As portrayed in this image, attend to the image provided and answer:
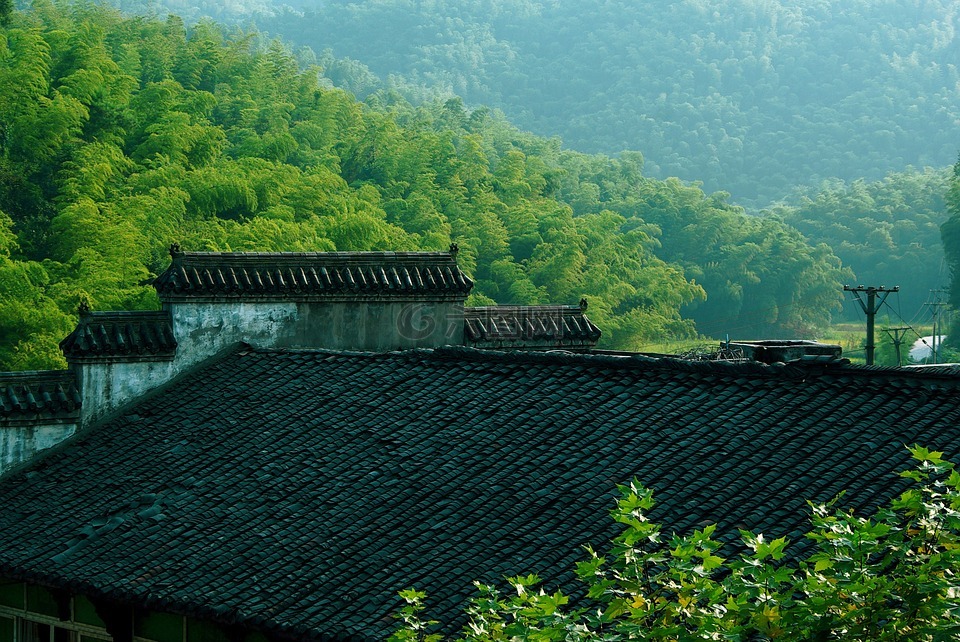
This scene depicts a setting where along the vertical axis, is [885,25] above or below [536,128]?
above

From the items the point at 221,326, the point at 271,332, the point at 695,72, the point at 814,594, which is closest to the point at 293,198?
the point at 271,332

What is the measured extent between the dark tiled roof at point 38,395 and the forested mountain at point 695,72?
4858 inches

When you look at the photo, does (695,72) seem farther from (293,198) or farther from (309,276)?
(309,276)

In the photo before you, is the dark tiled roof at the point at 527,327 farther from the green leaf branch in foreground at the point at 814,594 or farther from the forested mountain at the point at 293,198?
the forested mountain at the point at 293,198

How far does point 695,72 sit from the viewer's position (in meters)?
155

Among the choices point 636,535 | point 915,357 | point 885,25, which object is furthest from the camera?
point 885,25

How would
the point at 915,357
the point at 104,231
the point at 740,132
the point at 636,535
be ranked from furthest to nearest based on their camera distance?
the point at 740,132
the point at 915,357
the point at 104,231
the point at 636,535

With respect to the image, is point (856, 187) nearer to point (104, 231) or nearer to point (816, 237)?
point (816, 237)

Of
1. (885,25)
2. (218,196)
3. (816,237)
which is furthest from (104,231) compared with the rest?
(885,25)

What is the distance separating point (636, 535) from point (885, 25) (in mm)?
163323

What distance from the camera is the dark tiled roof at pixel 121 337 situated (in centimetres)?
1623

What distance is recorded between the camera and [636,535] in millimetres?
6359

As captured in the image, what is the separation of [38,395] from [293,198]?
52698mm

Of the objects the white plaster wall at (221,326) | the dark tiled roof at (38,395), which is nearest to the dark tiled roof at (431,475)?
the dark tiled roof at (38,395)
